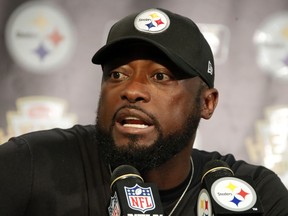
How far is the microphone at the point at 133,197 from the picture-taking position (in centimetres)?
84

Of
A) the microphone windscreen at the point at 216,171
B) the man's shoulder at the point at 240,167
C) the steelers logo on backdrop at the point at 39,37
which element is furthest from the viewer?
the steelers logo on backdrop at the point at 39,37

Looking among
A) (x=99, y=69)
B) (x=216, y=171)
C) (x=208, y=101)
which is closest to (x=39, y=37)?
(x=99, y=69)

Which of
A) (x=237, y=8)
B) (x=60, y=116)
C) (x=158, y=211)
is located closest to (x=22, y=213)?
(x=158, y=211)

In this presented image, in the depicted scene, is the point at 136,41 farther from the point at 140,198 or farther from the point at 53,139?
the point at 140,198

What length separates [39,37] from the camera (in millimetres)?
2061

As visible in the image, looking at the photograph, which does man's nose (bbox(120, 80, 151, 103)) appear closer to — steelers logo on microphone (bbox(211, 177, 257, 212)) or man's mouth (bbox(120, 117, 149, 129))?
man's mouth (bbox(120, 117, 149, 129))

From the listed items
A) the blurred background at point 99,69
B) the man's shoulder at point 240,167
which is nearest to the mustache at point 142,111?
the man's shoulder at point 240,167

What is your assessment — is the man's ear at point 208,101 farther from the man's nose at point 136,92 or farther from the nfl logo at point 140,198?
the nfl logo at point 140,198

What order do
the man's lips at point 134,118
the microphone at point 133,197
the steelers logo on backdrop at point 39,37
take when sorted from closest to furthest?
the microphone at point 133,197, the man's lips at point 134,118, the steelers logo on backdrop at point 39,37

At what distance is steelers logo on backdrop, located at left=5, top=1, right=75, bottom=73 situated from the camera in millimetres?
2051

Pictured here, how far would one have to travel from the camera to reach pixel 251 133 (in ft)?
6.77

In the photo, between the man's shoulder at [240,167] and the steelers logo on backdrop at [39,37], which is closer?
the man's shoulder at [240,167]

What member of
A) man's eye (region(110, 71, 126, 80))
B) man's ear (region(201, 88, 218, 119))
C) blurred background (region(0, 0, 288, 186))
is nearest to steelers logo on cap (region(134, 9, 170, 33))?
man's eye (region(110, 71, 126, 80))

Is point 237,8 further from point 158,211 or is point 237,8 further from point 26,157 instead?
point 158,211
